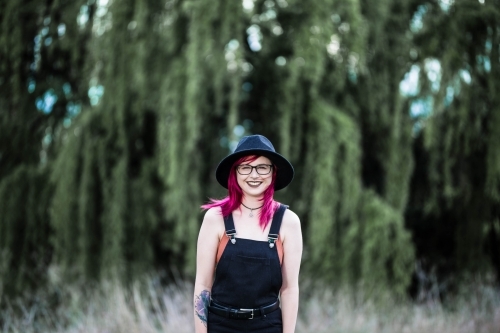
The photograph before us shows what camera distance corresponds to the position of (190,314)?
4.98 m

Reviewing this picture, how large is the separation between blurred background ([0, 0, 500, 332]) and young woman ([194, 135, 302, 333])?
2982 mm

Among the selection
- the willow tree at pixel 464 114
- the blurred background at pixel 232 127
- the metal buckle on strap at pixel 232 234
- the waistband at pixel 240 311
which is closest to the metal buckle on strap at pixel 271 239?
the metal buckle on strap at pixel 232 234

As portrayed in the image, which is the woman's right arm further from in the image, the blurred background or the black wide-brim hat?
the blurred background

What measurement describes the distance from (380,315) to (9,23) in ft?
15.3

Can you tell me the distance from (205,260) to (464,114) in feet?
14.0

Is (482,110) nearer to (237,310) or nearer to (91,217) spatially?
(91,217)

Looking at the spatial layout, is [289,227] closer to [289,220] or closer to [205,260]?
[289,220]

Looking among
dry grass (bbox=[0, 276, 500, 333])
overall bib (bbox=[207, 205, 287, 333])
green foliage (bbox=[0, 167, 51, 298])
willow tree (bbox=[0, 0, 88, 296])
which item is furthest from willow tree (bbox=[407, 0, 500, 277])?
green foliage (bbox=[0, 167, 51, 298])

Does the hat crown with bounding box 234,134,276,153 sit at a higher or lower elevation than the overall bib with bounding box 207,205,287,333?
higher

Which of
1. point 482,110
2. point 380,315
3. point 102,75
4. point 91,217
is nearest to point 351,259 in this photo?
point 380,315

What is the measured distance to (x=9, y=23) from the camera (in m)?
6.28

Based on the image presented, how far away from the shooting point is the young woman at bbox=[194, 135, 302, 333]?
7.23 feet

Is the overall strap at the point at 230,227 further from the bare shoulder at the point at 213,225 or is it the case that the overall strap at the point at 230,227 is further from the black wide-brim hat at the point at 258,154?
the black wide-brim hat at the point at 258,154

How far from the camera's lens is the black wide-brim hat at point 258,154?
88.7 inches
